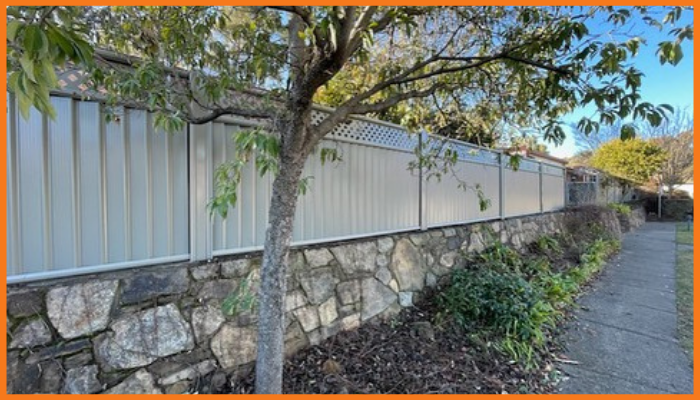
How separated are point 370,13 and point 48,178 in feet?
6.49

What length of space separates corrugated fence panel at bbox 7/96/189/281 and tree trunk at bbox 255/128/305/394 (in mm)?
778

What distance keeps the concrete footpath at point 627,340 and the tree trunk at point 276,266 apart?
2225 millimetres

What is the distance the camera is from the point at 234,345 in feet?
8.72

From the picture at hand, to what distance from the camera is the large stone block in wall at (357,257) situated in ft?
11.5

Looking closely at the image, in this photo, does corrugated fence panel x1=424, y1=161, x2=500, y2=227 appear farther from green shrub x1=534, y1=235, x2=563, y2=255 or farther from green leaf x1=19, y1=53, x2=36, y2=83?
green leaf x1=19, y1=53, x2=36, y2=83

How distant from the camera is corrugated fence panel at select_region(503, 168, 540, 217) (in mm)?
6846

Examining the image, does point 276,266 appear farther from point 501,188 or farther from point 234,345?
point 501,188

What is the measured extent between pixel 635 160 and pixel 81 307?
23.3 m

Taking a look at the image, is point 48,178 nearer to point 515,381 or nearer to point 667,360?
point 515,381

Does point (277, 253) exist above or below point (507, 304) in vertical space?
above

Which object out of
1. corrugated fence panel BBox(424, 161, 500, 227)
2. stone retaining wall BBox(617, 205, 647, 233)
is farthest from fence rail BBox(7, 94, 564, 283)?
stone retaining wall BBox(617, 205, 647, 233)

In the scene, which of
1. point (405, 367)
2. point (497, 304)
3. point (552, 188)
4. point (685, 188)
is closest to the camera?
point (405, 367)

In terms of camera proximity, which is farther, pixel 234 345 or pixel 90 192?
pixel 234 345

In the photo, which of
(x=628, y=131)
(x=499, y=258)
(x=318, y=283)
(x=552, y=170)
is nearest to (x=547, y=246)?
(x=499, y=258)
